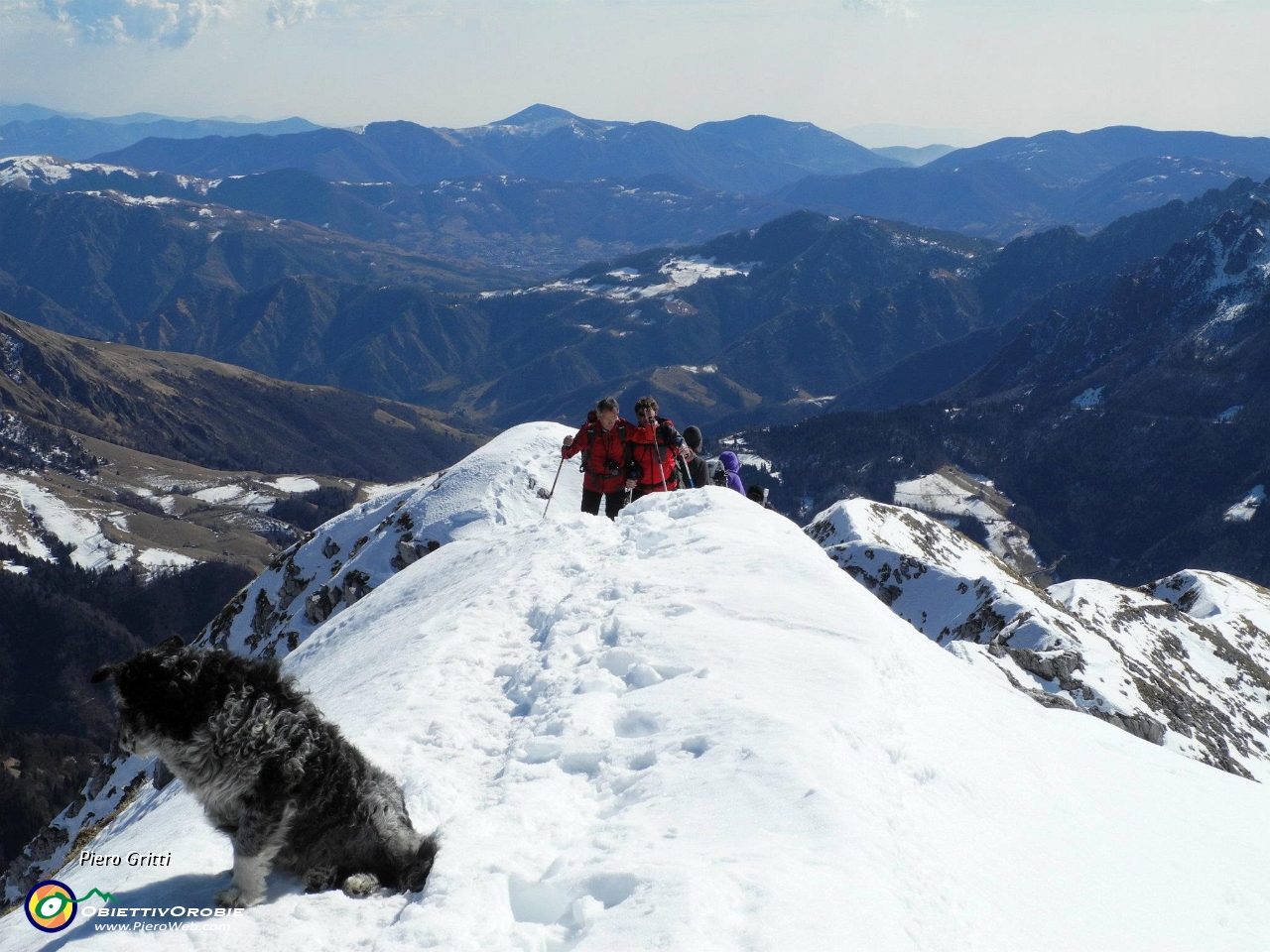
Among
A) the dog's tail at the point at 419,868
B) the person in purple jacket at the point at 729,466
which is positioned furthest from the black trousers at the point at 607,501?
the dog's tail at the point at 419,868

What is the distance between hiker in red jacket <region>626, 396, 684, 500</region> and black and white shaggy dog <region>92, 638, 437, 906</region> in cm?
1778

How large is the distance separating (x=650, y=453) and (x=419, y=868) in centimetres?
1861

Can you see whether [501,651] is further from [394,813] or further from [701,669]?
[394,813]

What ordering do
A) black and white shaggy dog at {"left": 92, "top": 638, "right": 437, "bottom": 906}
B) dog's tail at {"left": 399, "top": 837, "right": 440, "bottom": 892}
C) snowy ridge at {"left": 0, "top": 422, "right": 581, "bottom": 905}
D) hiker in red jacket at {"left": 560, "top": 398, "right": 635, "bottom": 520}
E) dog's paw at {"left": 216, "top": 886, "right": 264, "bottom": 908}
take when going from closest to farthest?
black and white shaggy dog at {"left": 92, "top": 638, "right": 437, "bottom": 906} → dog's paw at {"left": 216, "top": 886, "right": 264, "bottom": 908} → dog's tail at {"left": 399, "top": 837, "right": 440, "bottom": 892} → hiker in red jacket at {"left": 560, "top": 398, "right": 635, "bottom": 520} → snowy ridge at {"left": 0, "top": 422, "right": 581, "bottom": 905}

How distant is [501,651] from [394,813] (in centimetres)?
599

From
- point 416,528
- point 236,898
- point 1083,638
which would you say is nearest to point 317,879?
point 236,898

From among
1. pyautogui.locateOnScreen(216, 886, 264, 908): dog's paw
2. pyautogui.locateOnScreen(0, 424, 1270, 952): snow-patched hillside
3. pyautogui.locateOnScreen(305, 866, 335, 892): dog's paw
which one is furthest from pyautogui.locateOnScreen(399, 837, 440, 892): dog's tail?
pyautogui.locateOnScreen(216, 886, 264, 908): dog's paw

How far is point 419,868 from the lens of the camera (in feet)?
27.4

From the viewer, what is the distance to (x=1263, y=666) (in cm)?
10475

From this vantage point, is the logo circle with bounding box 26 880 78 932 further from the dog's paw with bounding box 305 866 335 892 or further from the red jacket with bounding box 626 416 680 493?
the red jacket with bounding box 626 416 680 493

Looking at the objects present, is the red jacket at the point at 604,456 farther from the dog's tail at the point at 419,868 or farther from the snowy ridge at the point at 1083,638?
the snowy ridge at the point at 1083,638

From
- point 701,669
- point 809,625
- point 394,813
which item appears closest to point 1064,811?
point 809,625

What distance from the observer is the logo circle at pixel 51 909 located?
25.0ft

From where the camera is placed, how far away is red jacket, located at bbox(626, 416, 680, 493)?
2597 centimetres
